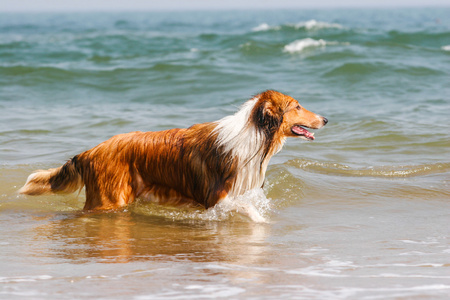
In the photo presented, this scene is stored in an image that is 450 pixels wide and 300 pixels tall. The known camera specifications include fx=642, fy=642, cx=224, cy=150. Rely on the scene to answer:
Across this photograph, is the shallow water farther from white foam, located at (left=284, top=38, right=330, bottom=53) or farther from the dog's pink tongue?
white foam, located at (left=284, top=38, right=330, bottom=53)

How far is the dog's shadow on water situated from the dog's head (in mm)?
1051

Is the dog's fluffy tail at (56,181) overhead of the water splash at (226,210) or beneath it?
overhead

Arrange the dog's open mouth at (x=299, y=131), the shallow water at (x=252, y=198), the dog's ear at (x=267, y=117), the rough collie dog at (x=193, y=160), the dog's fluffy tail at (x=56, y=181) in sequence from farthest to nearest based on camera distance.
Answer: the dog's fluffy tail at (x=56, y=181)
the dog's open mouth at (x=299, y=131)
the rough collie dog at (x=193, y=160)
the dog's ear at (x=267, y=117)
the shallow water at (x=252, y=198)

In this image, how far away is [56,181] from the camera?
24.1 feet

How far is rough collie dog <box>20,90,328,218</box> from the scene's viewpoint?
662 cm

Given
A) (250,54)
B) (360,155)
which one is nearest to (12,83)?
(250,54)

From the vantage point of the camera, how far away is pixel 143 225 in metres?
6.93

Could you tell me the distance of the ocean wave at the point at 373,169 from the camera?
30.9 ft

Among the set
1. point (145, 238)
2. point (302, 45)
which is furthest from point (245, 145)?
point (302, 45)

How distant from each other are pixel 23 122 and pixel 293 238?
351 inches

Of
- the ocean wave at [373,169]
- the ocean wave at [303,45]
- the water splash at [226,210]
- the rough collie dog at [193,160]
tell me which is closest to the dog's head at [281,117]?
the rough collie dog at [193,160]

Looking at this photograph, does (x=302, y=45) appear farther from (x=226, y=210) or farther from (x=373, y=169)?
(x=226, y=210)

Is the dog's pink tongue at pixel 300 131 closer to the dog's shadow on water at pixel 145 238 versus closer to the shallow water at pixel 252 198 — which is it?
the shallow water at pixel 252 198

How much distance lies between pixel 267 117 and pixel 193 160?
97 centimetres
